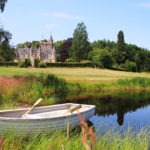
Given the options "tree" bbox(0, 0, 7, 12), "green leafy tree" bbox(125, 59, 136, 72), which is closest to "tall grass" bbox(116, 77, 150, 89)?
Answer: "tree" bbox(0, 0, 7, 12)

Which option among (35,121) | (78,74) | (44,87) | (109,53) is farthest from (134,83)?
(109,53)

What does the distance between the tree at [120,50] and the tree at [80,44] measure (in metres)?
8.96

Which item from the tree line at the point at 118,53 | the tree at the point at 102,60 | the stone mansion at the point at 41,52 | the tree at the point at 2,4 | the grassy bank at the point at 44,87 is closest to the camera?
the grassy bank at the point at 44,87

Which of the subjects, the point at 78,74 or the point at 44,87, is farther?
the point at 78,74

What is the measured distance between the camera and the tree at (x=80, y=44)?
95.1 meters

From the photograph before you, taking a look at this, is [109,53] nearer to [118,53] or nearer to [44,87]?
[118,53]

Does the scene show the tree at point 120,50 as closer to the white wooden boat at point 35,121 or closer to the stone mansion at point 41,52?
the stone mansion at point 41,52

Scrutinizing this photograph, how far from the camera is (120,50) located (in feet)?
307

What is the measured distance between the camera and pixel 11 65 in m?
71.4

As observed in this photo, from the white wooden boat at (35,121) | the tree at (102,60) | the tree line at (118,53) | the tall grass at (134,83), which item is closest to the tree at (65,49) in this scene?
the tree line at (118,53)

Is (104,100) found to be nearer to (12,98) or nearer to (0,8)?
(12,98)

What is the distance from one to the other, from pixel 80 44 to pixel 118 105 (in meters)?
71.8

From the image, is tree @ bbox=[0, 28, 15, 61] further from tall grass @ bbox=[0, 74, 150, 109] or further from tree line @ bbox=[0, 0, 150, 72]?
tree line @ bbox=[0, 0, 150, 72]

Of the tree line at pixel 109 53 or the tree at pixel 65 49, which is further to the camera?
the tree at pixel 65 49
